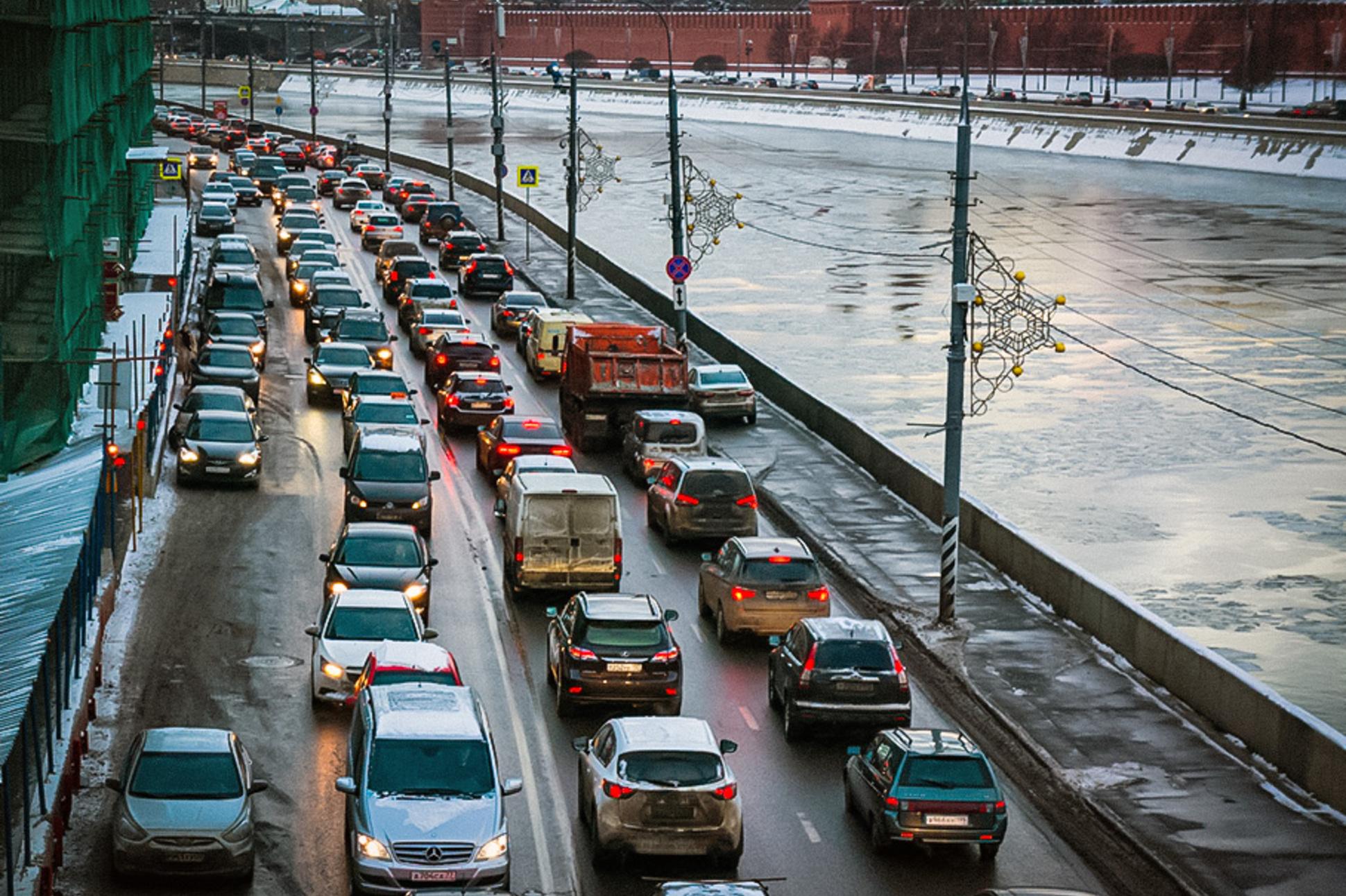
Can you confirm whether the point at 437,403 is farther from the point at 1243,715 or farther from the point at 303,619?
the point at 1243,715

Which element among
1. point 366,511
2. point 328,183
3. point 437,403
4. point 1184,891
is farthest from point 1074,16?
point 1184,891

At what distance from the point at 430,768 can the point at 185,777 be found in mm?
2224

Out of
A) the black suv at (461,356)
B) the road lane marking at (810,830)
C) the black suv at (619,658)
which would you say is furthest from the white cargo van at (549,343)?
the road lane marking at (810,830)

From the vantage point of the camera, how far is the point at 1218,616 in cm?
3709

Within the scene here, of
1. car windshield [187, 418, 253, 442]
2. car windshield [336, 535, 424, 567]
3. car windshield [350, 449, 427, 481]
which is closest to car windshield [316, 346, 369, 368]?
car windshield [187, 418, 253, 442]

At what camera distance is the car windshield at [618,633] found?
22.9 meters

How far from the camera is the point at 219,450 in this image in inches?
1385

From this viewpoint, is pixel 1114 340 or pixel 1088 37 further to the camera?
pixel 1088 37

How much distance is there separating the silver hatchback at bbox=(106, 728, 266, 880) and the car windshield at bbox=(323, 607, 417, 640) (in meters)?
5.13

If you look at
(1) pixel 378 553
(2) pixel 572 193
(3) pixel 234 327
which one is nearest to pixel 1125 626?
(1) pixel 378 553

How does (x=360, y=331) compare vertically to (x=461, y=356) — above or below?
above

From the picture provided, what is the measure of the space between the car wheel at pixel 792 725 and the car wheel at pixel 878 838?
10.1 ft

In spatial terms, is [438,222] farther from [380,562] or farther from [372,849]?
[372,849]

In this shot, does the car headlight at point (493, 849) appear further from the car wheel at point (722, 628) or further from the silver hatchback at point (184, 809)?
the car wheel at point (722, 628)
